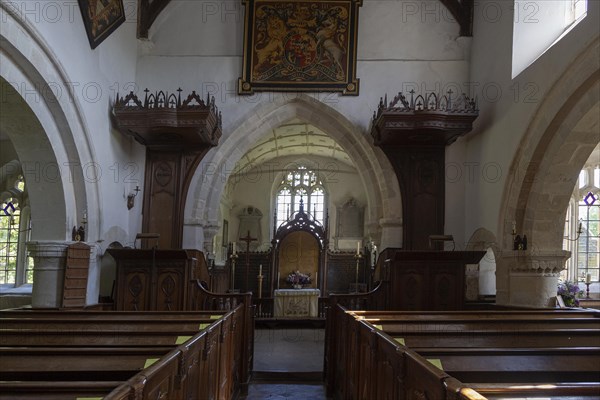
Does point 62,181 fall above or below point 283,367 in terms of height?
above

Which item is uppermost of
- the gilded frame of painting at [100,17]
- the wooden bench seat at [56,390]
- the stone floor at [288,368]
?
the gilded frame of painting at [100,17]

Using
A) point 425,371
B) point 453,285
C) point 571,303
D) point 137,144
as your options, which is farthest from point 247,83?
point 425,371

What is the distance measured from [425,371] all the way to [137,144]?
349 inches

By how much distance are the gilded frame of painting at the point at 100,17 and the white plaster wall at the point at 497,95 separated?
615cm

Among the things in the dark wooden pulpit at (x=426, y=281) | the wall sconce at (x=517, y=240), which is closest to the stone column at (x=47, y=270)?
the dark wooden pulpit at (x=426, y=281)

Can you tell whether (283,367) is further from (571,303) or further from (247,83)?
(247,83)

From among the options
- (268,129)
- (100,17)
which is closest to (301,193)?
(268,129)

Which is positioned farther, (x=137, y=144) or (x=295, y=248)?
(x=295, y=248)

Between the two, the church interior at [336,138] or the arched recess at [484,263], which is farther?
the arched recess at [484,263]

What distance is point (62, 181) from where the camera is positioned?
7.88 m

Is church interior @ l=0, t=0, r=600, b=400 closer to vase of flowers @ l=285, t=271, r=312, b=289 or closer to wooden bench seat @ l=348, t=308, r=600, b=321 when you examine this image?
wooden bench seat @ l=348, t=308, r=600, b=321

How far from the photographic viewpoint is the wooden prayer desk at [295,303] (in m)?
12.6

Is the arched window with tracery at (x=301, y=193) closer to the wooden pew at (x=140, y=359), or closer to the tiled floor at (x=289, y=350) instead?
the tiled floor at (x=289, y=350)

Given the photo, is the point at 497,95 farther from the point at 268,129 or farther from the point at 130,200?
the point at 130,200
